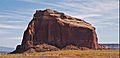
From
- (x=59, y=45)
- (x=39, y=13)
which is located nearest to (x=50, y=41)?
(x=59, y=45)

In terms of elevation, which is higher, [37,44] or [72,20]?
[72,20]

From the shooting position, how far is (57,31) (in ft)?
537

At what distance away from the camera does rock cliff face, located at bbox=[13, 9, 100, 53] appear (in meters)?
160

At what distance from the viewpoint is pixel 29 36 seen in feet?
519

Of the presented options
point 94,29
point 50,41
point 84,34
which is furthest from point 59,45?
point 94,29

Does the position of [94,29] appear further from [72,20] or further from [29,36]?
[29,36]

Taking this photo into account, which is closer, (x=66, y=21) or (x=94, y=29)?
(x=66, y=21)

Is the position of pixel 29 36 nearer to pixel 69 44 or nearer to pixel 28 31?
pixel 28 31

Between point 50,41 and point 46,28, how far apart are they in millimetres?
8498

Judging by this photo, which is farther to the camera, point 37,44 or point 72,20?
point 72,20

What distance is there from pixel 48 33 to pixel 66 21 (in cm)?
1079

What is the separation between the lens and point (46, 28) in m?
164

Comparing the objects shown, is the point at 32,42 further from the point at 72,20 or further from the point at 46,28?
the point at 72,20

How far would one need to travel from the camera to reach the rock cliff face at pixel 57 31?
160 metres
